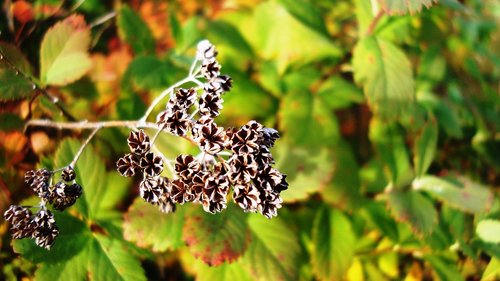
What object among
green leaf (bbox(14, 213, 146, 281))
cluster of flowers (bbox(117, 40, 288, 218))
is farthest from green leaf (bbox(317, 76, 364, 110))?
green leaf (bbox(14, 213, 146, 281))

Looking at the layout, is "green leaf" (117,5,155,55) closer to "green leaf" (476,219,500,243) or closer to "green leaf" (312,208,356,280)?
"green leaf" (312,208,356,280)

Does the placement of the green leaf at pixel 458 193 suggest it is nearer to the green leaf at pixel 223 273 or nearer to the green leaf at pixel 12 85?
the green leaf at pixel 223 273

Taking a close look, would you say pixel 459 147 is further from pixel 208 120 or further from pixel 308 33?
pixel 208 120

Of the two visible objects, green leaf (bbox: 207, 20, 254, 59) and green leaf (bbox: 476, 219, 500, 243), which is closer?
green leaf (bbox: 476, 219, 500, 243)

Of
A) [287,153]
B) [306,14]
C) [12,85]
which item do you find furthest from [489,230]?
[12,85]

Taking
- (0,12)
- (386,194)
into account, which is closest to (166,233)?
(386,194)

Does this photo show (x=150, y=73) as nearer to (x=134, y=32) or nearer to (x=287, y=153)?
(x=134, y=32)
